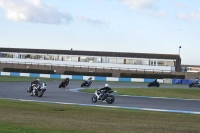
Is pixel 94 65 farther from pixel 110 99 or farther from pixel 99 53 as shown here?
pixel 110 99

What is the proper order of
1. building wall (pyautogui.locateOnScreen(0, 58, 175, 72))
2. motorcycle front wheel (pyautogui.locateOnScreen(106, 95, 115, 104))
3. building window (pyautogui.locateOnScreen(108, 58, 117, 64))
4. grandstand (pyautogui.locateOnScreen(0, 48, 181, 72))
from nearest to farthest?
1. motorcycle front wheel (pyautogui.locateOnScreen(106, 95, 115, 104))
2. building wall (pyautogui.locateOnScreen(0, 58, 175, 72))
3. grandstand (pyautogui.locateOnScreen(0, 48, 181, 72))
4. building window (pyautogui.locateOnScreen(108, 58, 117, 64))

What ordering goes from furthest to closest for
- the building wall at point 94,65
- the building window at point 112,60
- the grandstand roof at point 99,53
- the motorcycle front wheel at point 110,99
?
the building window at point 112,60 → the grandstand roof at point 99,53 → the building wall at point 94,65 → the motorcycle front wheel at point 110,99

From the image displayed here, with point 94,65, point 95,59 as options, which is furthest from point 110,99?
point 95,59

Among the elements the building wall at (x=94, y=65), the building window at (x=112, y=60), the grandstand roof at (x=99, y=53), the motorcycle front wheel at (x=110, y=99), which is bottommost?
the motorcycle front wheel at (x=110, y=99)

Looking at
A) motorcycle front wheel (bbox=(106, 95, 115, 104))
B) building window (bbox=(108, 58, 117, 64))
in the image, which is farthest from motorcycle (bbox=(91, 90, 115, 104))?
building window (bbox=(108, 58, 117, 64))

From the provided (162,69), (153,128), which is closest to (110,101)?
(153,128)

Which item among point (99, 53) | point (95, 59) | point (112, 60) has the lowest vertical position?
point (112, 60)

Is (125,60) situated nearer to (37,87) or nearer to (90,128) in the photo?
(37,87)

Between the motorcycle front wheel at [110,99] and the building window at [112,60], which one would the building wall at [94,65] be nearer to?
the building window at [112,60]

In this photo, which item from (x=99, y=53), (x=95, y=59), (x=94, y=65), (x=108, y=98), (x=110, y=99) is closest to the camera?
(x=110, y=99)

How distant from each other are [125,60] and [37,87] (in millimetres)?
57481

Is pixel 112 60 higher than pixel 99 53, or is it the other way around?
pixel 99 53

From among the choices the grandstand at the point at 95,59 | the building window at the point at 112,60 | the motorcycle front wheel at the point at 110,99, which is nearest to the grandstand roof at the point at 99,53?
the grandstand at the point at 95,59

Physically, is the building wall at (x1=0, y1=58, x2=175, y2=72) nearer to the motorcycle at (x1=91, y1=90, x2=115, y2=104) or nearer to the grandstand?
the grandstand
